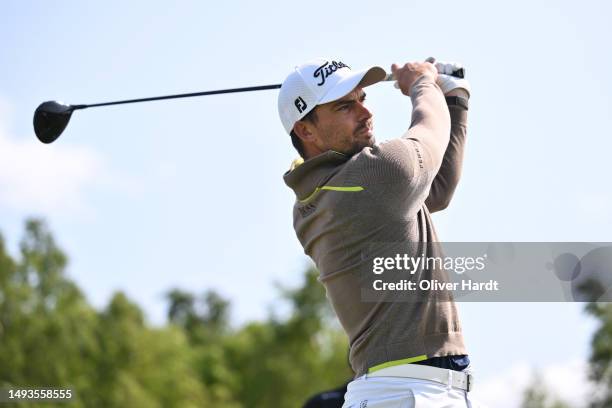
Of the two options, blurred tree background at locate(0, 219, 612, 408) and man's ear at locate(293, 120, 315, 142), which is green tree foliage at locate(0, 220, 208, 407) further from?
man's ear at locate(293, 120, 315, 142)

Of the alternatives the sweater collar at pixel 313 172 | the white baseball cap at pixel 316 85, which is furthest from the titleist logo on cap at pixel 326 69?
the sweater collar at pixel 313 172

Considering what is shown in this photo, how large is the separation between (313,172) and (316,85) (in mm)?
503

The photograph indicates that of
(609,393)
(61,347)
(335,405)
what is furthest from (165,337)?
(335,405)

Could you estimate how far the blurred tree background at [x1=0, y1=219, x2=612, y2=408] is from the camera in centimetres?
3828

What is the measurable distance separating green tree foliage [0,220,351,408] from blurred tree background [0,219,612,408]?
0.05m

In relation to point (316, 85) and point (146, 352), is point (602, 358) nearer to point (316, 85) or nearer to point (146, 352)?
point (316, 85)

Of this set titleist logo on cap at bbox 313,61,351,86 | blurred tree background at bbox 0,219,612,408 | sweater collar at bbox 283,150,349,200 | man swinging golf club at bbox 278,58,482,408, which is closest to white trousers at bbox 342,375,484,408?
man swinging golf club at bbox 278,58,482,408

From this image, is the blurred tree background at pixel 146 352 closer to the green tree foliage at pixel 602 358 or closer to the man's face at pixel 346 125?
the green tree foliage at pixel 602 358

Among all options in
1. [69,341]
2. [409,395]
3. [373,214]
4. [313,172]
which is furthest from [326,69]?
[69,341]

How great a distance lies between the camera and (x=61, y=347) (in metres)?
41.1

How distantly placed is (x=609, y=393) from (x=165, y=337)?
116 ft

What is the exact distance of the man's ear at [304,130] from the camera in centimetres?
593

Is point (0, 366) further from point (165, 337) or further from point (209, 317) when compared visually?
point (209, 317)

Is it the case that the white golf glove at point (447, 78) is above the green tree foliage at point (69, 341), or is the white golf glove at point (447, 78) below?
below
